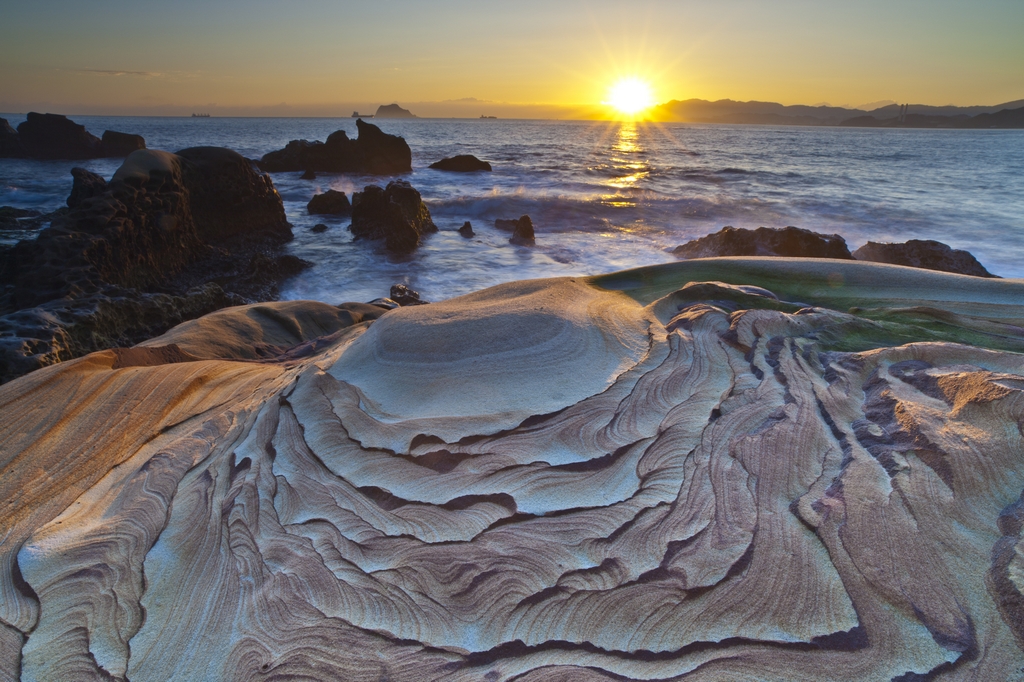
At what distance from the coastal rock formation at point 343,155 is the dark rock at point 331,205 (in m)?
11.7

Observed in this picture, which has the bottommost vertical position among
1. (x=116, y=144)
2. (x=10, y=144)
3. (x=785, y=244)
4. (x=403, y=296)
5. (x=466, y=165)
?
(x=403, y=296)

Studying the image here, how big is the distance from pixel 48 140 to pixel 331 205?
25.9 meters

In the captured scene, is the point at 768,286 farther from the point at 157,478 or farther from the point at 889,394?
the point at 157,478

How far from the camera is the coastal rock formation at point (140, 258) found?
3736 mm

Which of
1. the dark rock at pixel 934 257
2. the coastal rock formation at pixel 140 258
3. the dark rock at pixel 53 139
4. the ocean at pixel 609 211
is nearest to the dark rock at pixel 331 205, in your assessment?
the ocean at pixel 609 211

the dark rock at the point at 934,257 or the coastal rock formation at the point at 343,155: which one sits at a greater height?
the coastal rock formation at the point at 343,155

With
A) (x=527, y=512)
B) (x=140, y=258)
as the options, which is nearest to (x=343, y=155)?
Result: (x=140, y=258)

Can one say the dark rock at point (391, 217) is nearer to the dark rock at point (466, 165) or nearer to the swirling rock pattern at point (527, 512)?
the swirling rock pattern at point (527, 512)

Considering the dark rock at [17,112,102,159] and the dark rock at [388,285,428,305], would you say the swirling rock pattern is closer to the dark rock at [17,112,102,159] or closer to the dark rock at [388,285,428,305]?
the dark rock at [388,285,428,305]

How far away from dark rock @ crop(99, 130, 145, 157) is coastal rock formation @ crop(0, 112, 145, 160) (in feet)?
0.29

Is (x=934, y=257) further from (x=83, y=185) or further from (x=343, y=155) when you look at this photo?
(x=343, y=155)

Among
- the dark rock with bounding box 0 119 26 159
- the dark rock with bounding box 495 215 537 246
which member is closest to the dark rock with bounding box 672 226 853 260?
the dark rock with bounding box 495 215 537 246

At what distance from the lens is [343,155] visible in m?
24.2

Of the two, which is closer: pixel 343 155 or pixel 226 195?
pixel 226 195
